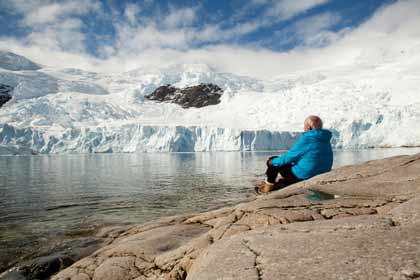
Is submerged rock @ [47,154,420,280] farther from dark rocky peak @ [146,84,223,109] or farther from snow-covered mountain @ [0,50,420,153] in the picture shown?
dark rocky peak @ [146,84,223,109]

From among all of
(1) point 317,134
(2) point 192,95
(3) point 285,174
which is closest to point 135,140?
(3) point 285,174

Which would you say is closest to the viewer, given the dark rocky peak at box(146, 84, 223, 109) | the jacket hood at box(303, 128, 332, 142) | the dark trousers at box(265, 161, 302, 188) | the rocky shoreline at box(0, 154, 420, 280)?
the rocky shoreline at box(0, 154, 420, 280)

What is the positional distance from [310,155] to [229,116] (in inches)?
2779

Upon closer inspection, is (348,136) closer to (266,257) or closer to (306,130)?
(306,130)

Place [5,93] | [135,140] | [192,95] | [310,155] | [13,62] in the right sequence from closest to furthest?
[310,155] < [135,140] < [5,93] < [13,62] < [192,95]

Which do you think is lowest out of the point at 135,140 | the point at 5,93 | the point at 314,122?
the point at 314,122

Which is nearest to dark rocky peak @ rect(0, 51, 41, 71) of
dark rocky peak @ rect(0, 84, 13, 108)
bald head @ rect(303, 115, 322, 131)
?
dark rocky peak @ rect(0, 84, 13, 108)

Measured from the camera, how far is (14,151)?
55.0 meters

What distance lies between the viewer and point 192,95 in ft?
390

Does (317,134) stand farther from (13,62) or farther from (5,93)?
(13,62)

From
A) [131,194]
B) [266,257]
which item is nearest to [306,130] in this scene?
[266,257]

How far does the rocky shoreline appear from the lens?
1560 millimetres

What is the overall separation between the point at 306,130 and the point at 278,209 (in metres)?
Answer: 2.36

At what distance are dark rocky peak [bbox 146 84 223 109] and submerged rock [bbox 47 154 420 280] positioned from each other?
101253 mm
